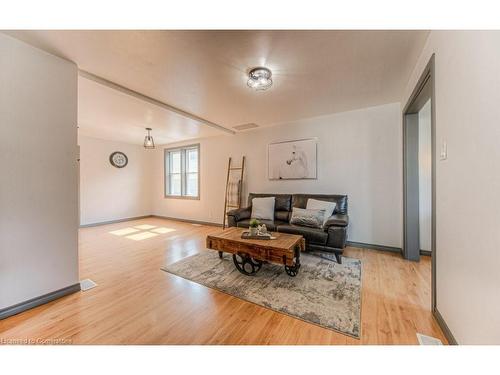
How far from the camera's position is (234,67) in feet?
6.93

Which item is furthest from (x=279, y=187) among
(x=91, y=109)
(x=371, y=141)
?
(x=91, y=109)

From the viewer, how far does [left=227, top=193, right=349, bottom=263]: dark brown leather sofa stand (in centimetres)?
275

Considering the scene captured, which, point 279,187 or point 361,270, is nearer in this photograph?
point 361,270

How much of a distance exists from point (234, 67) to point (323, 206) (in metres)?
2.39

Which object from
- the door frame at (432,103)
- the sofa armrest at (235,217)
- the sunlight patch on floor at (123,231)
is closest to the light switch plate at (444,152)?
the door frame at (432,103)

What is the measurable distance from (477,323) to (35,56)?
3.73 meters

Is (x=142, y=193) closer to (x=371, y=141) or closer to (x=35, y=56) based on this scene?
(x=35, y=56)

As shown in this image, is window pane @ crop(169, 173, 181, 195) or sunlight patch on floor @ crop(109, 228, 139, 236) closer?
sunlight patch on floor @ crop(109, 228, 139, 236)

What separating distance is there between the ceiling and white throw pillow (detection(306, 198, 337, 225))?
1.59 metres

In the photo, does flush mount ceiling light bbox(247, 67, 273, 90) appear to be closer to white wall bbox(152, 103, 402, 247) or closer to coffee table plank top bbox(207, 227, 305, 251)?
coffee table plank top bbox(207, 227, 305, 251)

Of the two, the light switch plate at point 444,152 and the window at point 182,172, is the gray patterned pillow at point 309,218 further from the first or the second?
the window at point 182,172

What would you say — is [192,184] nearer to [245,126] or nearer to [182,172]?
[182,172]

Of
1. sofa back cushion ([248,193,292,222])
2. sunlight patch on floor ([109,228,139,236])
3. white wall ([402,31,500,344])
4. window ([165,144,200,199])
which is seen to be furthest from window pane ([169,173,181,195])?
white wall ([402,31,500,344])

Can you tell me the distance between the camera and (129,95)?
2.73 m
